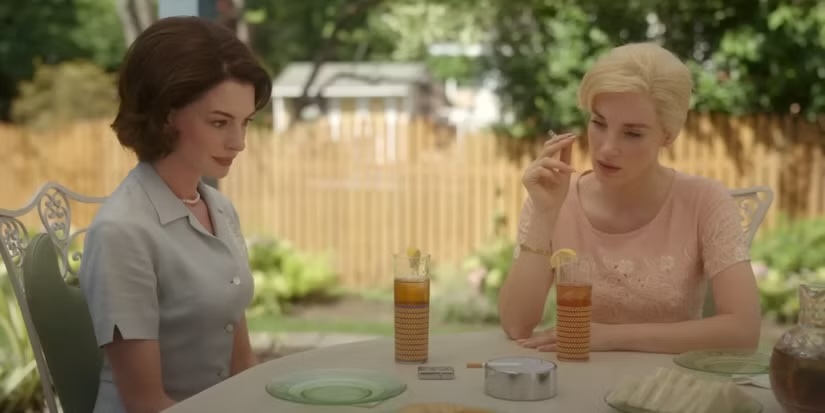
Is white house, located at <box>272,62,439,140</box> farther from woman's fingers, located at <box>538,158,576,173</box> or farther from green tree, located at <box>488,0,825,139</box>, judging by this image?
woman's fingers, located at <box>538,158,576,173</box>

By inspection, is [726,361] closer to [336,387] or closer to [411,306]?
[411,306]

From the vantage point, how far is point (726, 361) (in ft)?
6.23

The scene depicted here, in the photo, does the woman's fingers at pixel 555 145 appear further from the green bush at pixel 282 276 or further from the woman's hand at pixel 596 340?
the green bush at pixel 282 276

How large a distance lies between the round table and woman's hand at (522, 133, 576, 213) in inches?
12.8

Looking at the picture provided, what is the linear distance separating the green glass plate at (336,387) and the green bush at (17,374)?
8.77 feet

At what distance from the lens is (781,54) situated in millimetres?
8398

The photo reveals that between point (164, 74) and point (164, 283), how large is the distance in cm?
42

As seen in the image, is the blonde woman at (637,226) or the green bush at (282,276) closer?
the blonde woman at (637,226)

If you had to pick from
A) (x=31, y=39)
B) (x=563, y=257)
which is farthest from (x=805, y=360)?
(x=31, y=39)

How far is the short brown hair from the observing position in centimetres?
192

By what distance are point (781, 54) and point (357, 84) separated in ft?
38.8

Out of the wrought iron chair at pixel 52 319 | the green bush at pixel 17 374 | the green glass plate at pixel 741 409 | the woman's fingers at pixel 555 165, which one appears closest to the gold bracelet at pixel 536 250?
the woman's fingers at pixel 555 165

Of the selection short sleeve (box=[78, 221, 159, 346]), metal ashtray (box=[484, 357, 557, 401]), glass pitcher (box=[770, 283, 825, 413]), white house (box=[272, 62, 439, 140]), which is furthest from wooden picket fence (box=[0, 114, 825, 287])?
white house (box=[272, 62, 439, 140])

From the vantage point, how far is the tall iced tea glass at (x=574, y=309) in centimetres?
184
